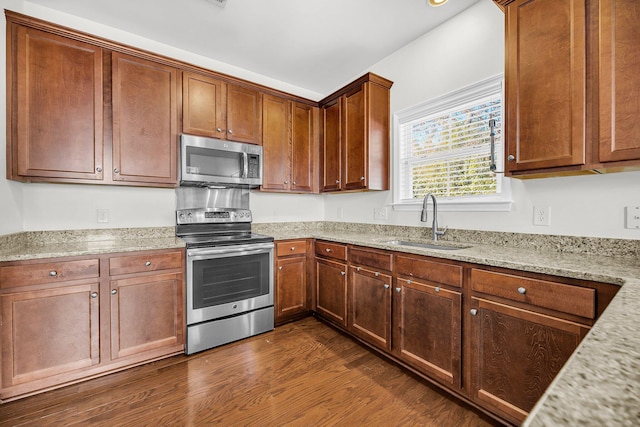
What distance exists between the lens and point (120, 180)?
2352mm

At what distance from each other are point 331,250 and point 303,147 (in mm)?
1345

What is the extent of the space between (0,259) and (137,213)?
1036mm

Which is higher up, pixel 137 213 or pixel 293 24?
pixel 293 24

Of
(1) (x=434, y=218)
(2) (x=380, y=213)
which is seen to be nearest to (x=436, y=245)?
(1) (x=434, y=218)

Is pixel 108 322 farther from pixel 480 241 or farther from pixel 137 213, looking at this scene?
pixel 480 241

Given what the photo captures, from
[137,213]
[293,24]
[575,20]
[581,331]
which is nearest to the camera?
[581,331]

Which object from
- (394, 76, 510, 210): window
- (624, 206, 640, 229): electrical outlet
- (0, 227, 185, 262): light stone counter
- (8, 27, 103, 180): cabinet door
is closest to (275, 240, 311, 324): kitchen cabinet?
(0, 227, 185, 262): light stone counter

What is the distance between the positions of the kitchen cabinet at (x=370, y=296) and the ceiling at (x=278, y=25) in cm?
197

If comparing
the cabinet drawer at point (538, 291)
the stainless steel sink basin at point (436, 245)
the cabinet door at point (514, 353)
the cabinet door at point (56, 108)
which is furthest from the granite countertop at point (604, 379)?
the cabinet door at point (56, 108)

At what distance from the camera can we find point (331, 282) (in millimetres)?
2836

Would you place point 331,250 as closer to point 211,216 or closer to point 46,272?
point 211,216

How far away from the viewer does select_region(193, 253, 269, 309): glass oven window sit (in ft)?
7.84

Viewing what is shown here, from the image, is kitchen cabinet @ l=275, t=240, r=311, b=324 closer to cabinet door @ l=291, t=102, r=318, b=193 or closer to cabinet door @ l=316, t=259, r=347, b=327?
cabinet door @ l=316, t=259, r=347, b=327

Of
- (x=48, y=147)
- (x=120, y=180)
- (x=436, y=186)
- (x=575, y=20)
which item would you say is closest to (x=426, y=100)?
(x=436, y=186)
